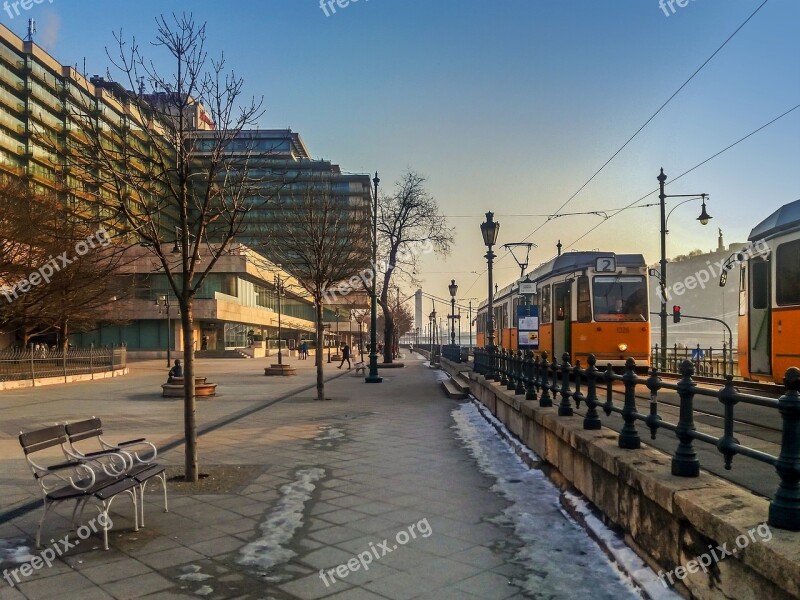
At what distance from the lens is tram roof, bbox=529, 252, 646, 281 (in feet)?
55.4

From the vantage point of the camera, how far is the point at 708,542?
3.55 meters

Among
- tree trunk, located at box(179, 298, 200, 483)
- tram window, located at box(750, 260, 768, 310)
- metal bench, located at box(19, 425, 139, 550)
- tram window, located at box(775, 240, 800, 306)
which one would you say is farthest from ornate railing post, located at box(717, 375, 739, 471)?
tram window, located at box(750, 260, 768, 310)

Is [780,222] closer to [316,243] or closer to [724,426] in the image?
[724,426]

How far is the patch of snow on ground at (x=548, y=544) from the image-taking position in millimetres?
4344

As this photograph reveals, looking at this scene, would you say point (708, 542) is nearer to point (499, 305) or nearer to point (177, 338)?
point (499, 305)

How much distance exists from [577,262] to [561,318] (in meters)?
1.78

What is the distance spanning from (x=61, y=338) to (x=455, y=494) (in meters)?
35.1

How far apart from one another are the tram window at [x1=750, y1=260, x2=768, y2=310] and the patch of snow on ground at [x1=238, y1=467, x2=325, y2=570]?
8734 mm

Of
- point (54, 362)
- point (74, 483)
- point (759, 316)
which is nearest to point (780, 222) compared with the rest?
point (759, 316)

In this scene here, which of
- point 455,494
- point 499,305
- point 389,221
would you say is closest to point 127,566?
point 455,494

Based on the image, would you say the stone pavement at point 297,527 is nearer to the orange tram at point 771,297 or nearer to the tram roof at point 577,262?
the orange tram at point 771,297
